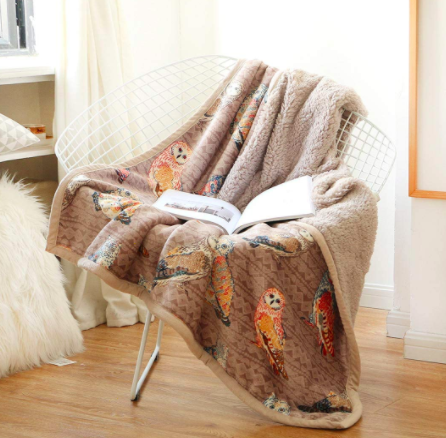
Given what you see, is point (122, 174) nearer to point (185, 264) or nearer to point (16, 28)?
point (185, 264)

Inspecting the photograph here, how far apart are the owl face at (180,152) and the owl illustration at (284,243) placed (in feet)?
2.00

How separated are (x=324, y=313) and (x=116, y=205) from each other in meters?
0.58

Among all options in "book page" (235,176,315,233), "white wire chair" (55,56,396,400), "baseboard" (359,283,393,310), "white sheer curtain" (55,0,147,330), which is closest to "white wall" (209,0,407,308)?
"baseboard" (359,283,393,310)

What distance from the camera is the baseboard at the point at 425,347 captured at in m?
2.03

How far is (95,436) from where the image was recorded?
1593mm

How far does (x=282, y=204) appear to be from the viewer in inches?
65.2

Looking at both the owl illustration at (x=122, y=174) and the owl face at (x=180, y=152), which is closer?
the owl illustration at (x=122, y=174)

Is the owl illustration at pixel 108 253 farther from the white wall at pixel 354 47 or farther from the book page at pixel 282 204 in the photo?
the white wall at pixel 354 47

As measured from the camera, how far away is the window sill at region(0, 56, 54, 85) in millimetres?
2209

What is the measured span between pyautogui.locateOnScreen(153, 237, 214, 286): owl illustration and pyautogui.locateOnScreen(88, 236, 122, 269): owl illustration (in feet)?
0.36

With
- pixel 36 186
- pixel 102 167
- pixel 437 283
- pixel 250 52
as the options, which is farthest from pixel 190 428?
pixel 250 52

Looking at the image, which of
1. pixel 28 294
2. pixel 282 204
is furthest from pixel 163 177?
pixel 28 294

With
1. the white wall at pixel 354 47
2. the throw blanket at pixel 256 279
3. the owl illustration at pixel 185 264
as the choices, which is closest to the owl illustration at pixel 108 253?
the throw blanket at pixel 256 279

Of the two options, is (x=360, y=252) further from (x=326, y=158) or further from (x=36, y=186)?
(x=36, y=186)
